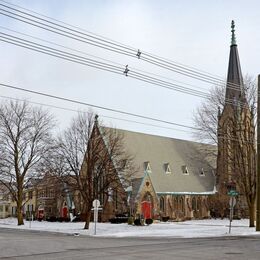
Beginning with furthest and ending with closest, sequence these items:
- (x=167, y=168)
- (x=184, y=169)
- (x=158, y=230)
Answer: (x=184, y=169) → (x=167, y=168) → (x=158, y=230)

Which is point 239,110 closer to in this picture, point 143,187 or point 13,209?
point 143,187

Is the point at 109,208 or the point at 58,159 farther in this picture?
the point at 109,208

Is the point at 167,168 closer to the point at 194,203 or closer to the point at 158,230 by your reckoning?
the point at 194,203

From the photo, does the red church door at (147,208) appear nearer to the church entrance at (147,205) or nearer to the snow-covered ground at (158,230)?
the church entrance at (147,205)

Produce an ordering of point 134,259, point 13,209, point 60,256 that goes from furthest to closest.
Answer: point 13,209 < point 60,256 < point 134,259

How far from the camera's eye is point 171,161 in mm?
67438

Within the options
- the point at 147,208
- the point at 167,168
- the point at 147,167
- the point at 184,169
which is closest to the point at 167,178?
the point at 167,168

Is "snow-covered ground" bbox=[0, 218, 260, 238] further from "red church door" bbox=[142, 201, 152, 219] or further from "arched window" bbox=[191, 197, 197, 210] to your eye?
"arched window" bbox=[191, 197, 197, 210]

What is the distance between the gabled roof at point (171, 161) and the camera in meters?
62.8

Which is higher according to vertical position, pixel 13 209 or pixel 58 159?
pixel 58 159

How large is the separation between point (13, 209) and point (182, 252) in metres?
94.7

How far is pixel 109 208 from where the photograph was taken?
2344 inches

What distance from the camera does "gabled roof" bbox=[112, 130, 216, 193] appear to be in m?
62.8

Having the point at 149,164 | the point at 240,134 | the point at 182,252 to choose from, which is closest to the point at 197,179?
the point at 149,164
